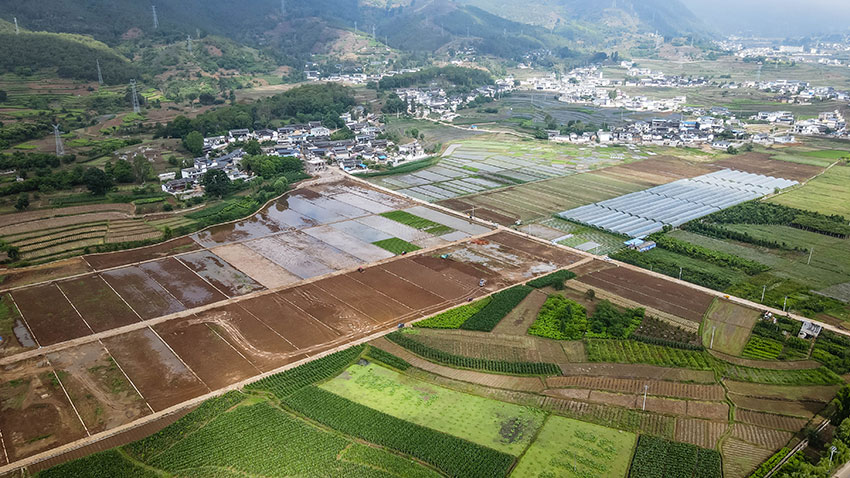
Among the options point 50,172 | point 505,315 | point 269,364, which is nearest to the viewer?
point 269,364

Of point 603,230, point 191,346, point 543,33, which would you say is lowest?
point 191,346

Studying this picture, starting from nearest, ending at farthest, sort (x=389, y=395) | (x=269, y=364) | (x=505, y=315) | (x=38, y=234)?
1. (x=389, y=395)
2. (x=269, y=364)
3. (x=505, y=315)
4. (x=38, y=234)

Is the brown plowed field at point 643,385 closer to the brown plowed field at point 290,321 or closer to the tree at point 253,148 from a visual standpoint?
the brown plowed field at point 290,321

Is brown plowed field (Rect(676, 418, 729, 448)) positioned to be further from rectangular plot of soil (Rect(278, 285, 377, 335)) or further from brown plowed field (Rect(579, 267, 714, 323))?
rectangular plot of soil (Rect(278, 285, 377, 335))

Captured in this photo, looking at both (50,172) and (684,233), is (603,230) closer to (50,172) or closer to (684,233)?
(684,233)

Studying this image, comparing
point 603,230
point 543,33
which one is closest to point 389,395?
point 603,230

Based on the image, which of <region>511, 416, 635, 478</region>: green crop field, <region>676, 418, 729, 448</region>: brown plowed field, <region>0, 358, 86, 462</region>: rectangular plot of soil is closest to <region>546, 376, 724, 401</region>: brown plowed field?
<region>676, 418, 729, 448</region>: brown plowed field

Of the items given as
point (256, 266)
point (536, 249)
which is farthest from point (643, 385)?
point (256, 266)

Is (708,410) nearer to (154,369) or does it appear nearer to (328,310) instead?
(328,310)
